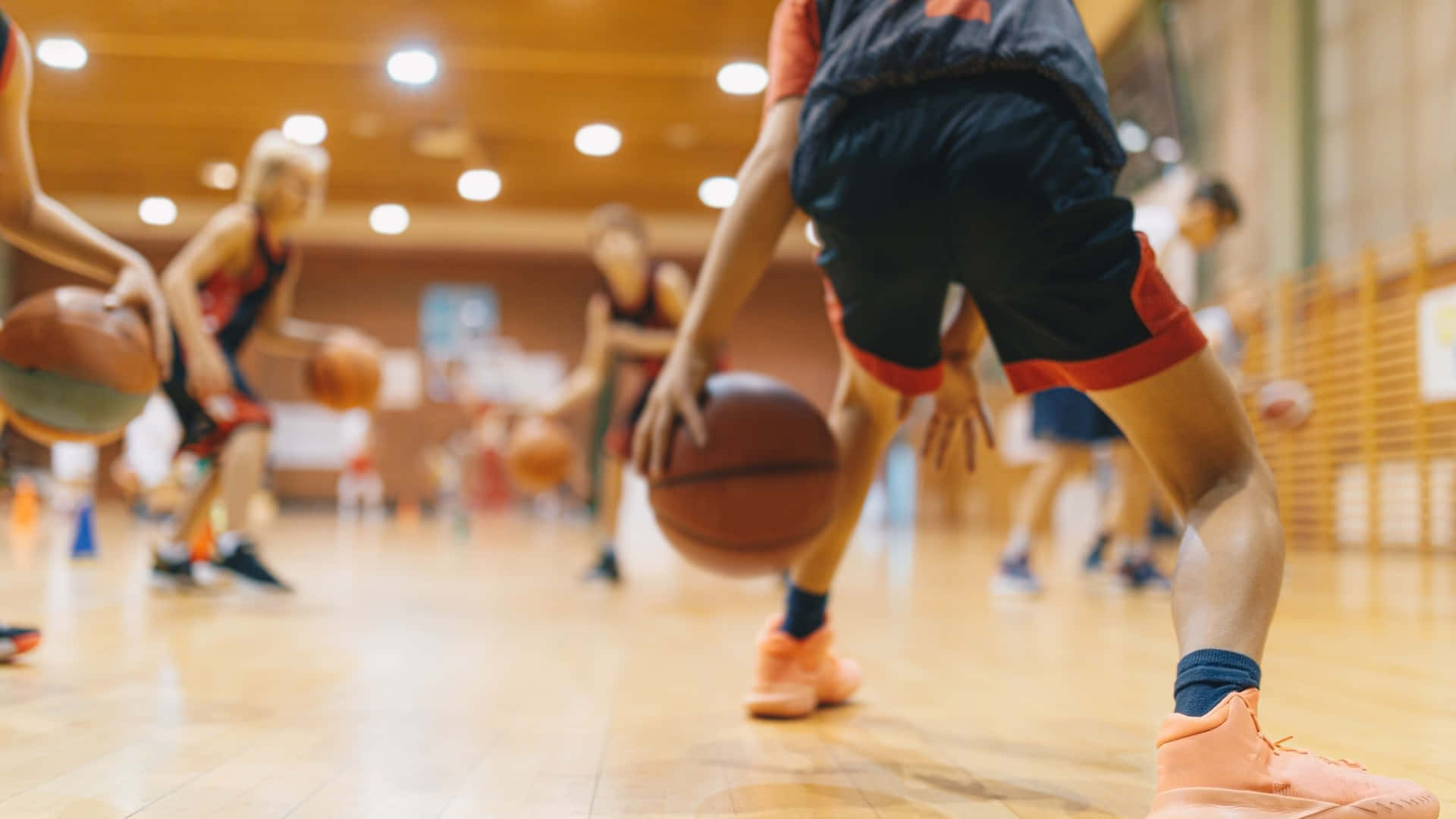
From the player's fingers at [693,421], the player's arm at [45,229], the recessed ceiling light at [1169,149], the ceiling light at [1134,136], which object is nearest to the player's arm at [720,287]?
the player's fingers at [693,421]

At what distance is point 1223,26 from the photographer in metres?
10.2

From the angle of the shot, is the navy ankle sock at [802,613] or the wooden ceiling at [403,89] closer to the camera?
the navy ankle sock at [802,613]

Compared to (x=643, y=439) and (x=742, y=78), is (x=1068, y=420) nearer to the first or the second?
(x=643, y=439)

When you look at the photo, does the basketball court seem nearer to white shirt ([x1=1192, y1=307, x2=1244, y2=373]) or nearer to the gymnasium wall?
white shirt ([x1=1192, y1=307, x2=1244, y2=373])

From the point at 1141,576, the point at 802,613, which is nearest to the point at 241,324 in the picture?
the point at 802,613

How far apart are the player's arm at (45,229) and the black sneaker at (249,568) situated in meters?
1.89

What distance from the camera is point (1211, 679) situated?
4.17 ft

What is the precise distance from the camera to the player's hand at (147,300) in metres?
2.36

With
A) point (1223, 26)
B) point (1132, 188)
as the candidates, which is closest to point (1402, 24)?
point (1223, 26)

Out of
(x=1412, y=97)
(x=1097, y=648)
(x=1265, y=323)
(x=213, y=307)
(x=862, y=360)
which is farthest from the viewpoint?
(x=1265, y=323)

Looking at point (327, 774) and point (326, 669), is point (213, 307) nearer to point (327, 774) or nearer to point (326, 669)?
point (326, 669)

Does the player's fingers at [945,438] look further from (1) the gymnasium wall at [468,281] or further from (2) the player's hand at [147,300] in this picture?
(1) the gymnasium wall at [468,281]

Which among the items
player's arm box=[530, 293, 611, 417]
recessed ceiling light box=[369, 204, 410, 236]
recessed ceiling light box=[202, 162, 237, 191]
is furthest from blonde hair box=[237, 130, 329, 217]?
recessed ceiling light box=[369, 204, 410, 236]

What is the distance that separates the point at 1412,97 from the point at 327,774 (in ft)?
29.2
